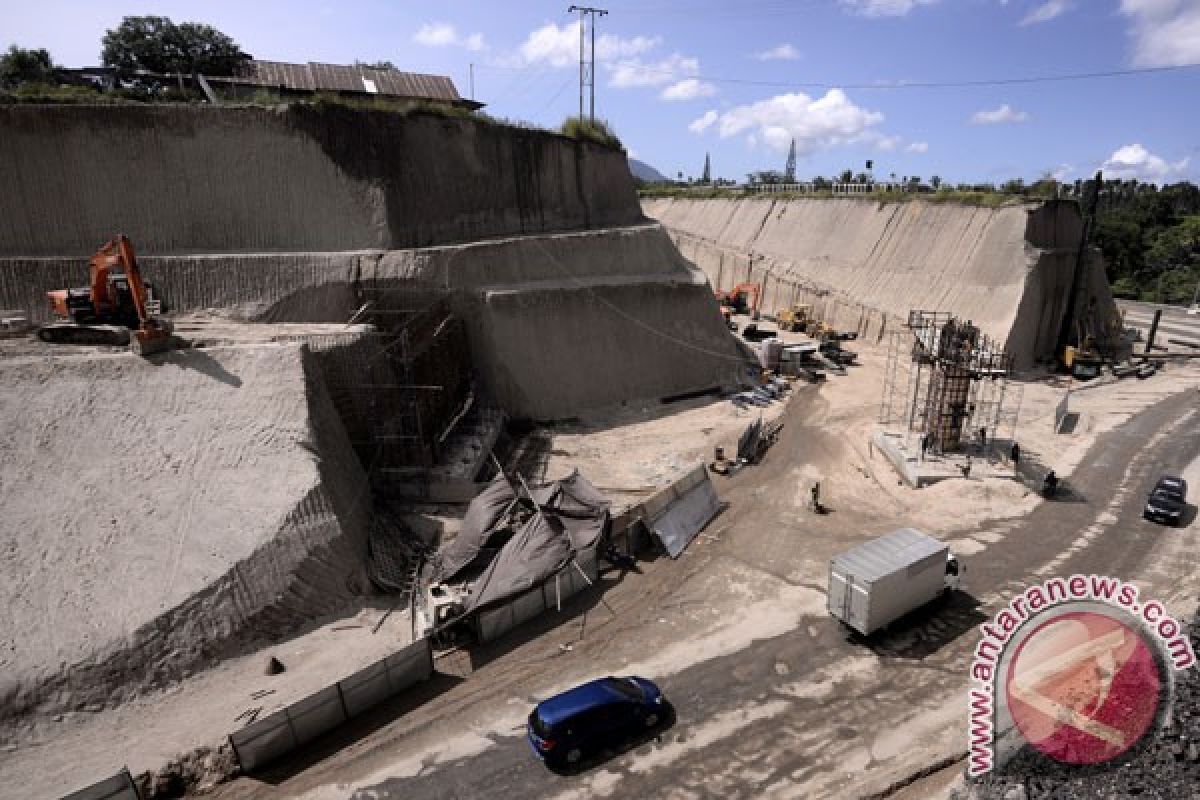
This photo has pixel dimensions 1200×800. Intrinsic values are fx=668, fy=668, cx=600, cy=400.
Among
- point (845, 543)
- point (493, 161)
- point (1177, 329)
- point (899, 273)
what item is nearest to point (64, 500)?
point (845, 543)

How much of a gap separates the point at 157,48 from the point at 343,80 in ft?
27.7

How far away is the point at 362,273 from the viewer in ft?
78.9

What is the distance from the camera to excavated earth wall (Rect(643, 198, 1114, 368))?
34562 mm

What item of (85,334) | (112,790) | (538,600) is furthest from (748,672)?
(85,334)

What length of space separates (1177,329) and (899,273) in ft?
62.8

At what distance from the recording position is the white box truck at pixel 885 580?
1337cm

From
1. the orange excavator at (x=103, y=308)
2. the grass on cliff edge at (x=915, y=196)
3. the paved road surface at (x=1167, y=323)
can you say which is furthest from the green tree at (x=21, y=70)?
the paved road surface at (x=1167, y=323)

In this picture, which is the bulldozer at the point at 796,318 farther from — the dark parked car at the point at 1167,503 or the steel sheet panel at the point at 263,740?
the steel sheet panel at the point at 263,740

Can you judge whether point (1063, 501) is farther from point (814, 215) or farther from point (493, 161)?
point (814, 215)

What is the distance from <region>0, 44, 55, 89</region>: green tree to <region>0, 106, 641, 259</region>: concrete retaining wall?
8.34 meters

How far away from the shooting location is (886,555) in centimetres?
1416

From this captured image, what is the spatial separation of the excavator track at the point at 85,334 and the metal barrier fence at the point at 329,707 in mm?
12543

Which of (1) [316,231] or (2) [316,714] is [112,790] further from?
(1) [316,231]

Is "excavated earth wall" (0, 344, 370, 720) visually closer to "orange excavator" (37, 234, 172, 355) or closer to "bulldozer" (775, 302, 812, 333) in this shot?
"orange excavator" (37, 234, 172, 355)
